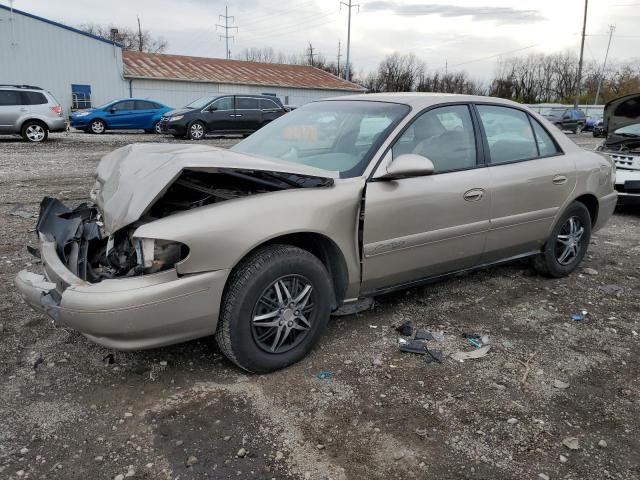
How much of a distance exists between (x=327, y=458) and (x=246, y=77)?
3778cm

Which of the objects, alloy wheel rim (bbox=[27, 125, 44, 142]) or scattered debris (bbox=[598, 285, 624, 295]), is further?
alloy wheel rim (bbox=[27, 125, 44, 142])

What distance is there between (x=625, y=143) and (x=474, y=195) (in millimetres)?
5779

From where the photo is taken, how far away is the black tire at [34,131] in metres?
16.2

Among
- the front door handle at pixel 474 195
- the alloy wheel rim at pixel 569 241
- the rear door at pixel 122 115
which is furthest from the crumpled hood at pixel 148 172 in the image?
the rear door at pixel 122 115

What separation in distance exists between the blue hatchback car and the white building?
897cm

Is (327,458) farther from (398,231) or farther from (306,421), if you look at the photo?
(398,231)

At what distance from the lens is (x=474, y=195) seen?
380cm

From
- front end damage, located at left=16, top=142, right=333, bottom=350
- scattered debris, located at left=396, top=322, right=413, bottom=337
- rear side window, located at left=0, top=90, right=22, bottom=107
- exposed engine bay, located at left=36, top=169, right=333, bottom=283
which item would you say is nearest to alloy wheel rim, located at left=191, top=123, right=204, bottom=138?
rear side window, located at left=0, top=90, right=22, bottom=107

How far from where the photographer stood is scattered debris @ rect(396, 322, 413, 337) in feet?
12.0

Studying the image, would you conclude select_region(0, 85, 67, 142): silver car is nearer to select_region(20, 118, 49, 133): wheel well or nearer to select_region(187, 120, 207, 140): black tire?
select_region(20, 118, 49, 133): wheel well

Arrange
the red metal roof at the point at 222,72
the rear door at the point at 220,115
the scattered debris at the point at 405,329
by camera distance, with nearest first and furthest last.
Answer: the scattered debris at the point at 405,329
the rear door at the point at 220,115
the red metal roof at the point at 222,72

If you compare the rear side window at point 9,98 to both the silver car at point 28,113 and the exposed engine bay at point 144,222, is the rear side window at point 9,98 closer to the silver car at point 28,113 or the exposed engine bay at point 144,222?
the silver car at point 28,113

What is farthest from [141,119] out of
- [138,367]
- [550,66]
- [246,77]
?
[550,66]

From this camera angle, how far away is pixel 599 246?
243 inches
